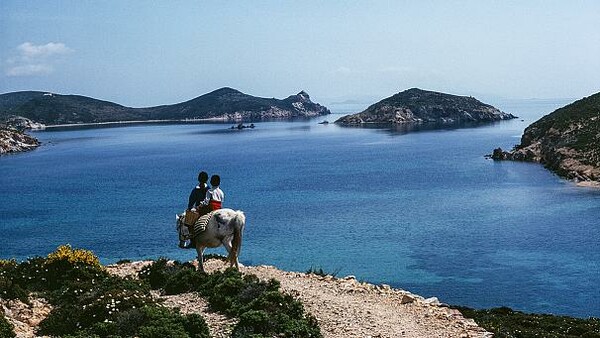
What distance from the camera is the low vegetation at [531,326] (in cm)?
1678

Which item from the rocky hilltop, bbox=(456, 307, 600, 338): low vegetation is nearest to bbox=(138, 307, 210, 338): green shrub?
bbox=(456, 307, 600, 338): low vegetation

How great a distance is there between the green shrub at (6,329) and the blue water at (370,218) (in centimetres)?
2311

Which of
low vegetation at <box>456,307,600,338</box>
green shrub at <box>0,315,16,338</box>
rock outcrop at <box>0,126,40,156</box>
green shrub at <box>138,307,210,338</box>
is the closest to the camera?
green shrub at <box>0,315,16,338</box>

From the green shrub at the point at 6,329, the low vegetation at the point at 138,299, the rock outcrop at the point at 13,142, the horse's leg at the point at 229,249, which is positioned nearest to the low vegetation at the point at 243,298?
the low vegetation at the point at 138,299

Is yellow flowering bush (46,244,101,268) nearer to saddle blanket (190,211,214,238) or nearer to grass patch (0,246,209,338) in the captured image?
grass patch (0,246,209,338)

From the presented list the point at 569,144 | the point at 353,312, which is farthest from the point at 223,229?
the point at 569,144

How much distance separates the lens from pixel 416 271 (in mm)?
42906

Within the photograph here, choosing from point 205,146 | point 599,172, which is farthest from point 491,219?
point 205,146

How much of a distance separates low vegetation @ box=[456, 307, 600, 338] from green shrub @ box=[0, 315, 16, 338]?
11547 mm

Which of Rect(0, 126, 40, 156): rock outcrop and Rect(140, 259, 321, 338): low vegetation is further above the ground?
Rect(140, 259, 321, 338): low vegetation

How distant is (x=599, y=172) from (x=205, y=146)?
376 ft

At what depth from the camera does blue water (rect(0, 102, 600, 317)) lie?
41.8 meters

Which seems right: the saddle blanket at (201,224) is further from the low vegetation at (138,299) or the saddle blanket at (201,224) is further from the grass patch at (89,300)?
the grass patch at (89,300)

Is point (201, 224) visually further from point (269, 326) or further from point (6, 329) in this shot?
point (6, 329)
